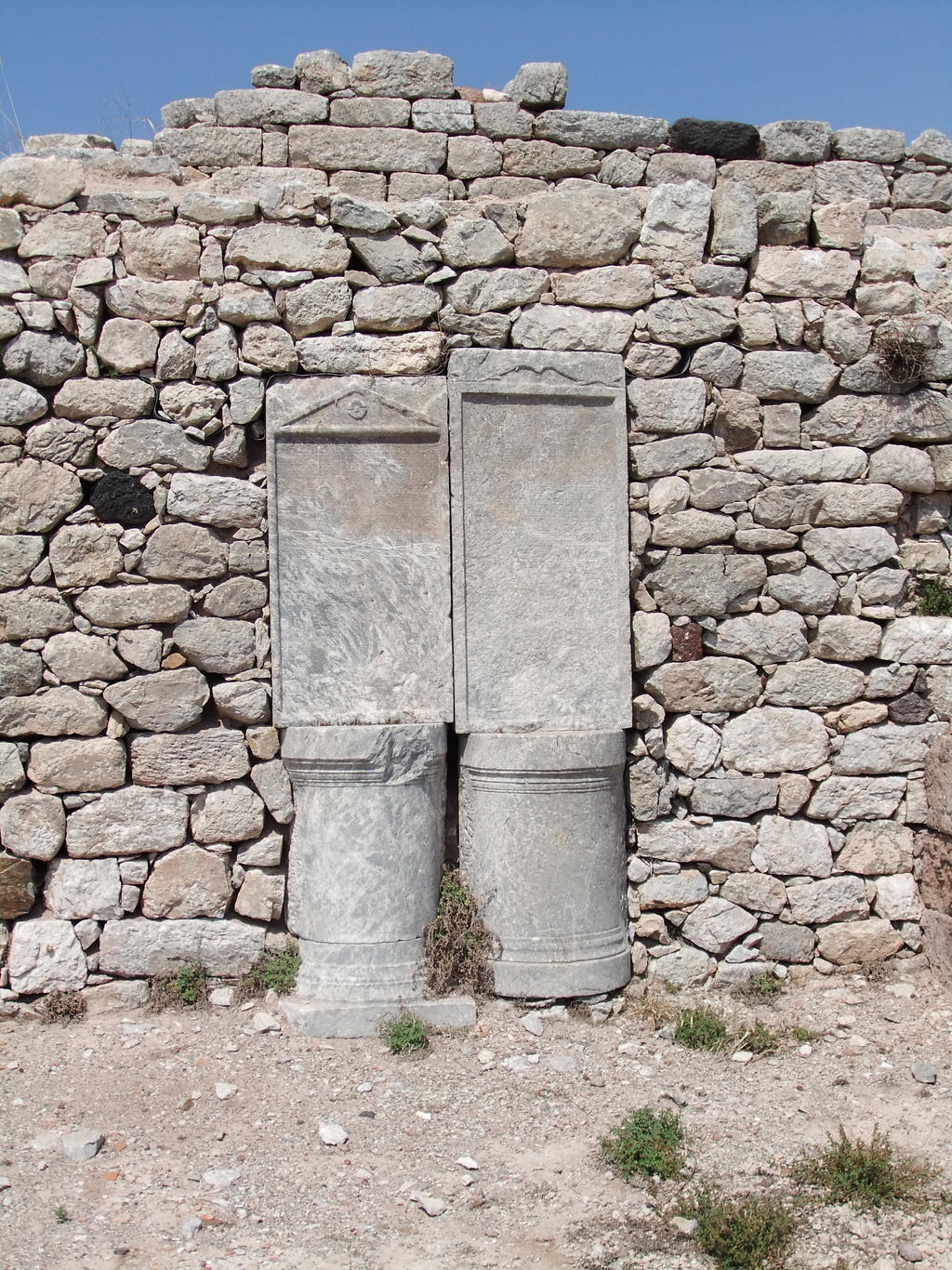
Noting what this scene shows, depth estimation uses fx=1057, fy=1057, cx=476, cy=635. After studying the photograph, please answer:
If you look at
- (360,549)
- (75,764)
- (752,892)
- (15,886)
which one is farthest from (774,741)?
(15,886)

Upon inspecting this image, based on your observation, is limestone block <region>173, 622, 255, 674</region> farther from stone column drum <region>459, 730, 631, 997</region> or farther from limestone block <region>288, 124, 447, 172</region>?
limestone block <region>288, 124, 447, 172</region>

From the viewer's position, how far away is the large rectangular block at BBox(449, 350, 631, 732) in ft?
14.0

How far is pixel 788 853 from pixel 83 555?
311 cm

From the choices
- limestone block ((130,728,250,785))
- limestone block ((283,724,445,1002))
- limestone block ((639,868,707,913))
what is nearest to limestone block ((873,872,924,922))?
limestone block ((639,868,707,913))

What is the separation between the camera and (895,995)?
4309mm

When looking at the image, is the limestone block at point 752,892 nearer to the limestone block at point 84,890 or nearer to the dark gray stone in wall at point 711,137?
the limestone block at point 84,890

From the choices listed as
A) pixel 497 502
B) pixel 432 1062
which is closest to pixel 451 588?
pixel 497 502

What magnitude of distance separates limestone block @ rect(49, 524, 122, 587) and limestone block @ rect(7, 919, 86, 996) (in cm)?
134

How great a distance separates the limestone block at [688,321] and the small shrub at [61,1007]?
352 centimetres

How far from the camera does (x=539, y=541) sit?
4.31 m

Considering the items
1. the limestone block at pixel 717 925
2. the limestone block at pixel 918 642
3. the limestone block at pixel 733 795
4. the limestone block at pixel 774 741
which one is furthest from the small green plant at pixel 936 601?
the limestone block at pixel 717 925

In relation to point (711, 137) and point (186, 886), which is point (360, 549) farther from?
point (711, 137)

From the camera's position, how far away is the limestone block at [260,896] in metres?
4.21

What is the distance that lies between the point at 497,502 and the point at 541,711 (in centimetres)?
87
